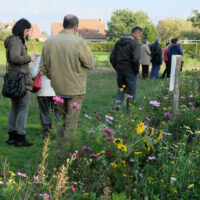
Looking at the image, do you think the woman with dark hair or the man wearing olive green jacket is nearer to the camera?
the man wearing olive green jacket

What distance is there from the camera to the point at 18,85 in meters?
5.62

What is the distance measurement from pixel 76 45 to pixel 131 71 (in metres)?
3.13

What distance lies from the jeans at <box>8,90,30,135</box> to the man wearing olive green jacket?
950 millimetres

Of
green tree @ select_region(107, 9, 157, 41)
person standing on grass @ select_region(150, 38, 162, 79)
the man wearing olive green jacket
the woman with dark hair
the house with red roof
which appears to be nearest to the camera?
the man wearing olive green jacket

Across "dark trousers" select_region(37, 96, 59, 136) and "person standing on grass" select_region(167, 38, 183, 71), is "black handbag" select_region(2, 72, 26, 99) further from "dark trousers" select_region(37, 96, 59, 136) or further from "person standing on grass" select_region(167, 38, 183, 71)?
"person standing on grass" select_region(167, 38, 183, 71)

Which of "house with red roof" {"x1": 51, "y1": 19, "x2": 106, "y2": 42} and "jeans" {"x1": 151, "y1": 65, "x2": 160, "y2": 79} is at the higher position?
"house with red roof" {"x1": 51, "y1": 19, "x2": 106, "y2": 42}

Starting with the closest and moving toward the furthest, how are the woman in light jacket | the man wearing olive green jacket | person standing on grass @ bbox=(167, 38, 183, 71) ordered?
the man wearing olive green jacket, the woman in light jacket, person standing on grass @ bbox=(167, 38, 183, 71)

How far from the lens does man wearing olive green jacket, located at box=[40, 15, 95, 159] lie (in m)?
4.92

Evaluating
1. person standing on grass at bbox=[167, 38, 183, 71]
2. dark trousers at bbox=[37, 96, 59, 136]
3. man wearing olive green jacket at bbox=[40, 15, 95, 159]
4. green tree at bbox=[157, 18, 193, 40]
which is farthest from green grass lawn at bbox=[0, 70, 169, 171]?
green tree at bbox=[157, 18, 193, 40]

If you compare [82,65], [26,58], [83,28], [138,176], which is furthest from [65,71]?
[83,28]

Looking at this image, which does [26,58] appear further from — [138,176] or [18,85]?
[138,176]

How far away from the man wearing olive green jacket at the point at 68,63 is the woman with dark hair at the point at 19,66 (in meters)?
0.61

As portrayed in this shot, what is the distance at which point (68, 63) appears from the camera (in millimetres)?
4949

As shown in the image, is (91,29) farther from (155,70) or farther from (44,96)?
(44,96)
